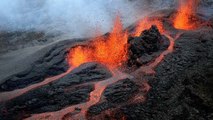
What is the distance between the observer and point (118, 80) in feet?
61.4

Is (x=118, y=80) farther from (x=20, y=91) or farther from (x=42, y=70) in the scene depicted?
(x=20, y=91)

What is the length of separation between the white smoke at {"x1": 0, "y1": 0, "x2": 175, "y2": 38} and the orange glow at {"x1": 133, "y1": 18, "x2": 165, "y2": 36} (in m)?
3.07

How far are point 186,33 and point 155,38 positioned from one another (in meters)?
2.84

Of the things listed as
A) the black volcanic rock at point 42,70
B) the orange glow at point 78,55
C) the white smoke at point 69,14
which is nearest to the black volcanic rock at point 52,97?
the black volcanic rock at point 42,70

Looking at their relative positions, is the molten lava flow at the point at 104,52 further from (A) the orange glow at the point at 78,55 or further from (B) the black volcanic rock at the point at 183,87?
(B) the black volcanic rock at the point at 183,87

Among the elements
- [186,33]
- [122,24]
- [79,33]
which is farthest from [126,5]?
[186,33]

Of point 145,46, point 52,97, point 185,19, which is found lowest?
point 52,97

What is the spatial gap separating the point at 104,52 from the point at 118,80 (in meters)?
4.10

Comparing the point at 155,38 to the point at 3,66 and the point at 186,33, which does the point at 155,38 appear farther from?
the point at 3,66

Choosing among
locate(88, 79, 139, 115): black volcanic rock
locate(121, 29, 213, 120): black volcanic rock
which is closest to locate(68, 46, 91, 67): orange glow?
locate(88, 79, 139, 115): black volcanic rock

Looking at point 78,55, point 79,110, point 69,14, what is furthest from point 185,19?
point 79,110

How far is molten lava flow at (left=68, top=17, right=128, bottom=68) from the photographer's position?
2116 centimetres

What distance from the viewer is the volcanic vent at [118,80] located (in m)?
16.7

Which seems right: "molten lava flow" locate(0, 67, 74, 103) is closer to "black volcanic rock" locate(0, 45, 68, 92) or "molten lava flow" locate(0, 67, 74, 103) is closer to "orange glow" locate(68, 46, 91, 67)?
"black volcanic rock" locate(0, 45, 68, 92)
